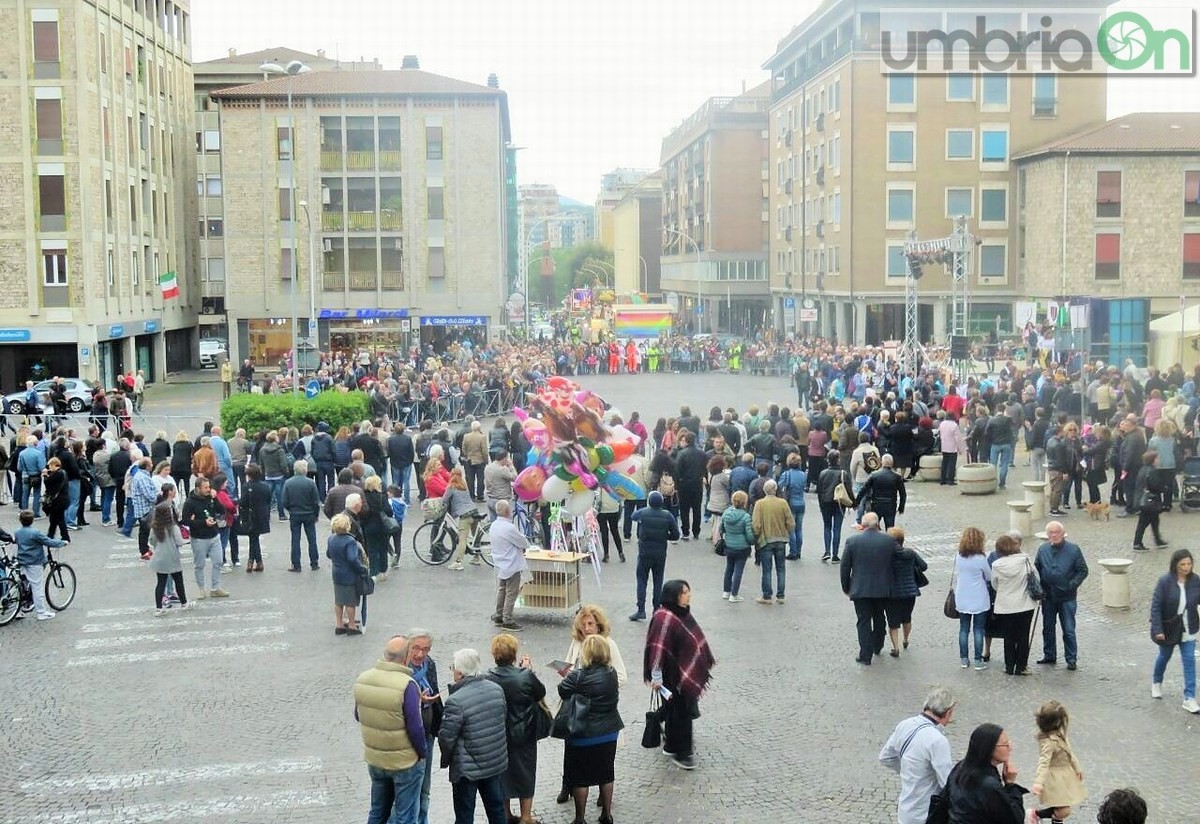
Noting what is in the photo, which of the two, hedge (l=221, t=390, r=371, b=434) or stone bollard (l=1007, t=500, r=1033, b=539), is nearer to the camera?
stone bollard (l=1007, t=500, r=1033, b=539)

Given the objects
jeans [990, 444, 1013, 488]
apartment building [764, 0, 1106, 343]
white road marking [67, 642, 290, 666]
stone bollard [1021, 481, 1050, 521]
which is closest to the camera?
white road marking [67, 642, 290, 666]

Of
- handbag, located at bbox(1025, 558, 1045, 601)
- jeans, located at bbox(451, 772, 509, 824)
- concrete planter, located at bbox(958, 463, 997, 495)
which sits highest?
handbag, located at bbox(1025, 558, 1045, 601)

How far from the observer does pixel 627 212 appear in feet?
506

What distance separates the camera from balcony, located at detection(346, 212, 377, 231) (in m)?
58.4

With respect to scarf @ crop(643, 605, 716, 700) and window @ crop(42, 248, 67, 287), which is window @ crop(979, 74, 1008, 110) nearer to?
window @ crop(42, 248, 67, 287)

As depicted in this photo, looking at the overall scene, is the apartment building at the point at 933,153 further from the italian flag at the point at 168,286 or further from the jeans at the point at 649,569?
the jeans at the point at 649,569

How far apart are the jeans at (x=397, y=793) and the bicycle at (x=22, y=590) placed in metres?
8.88

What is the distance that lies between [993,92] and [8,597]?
5448 cm

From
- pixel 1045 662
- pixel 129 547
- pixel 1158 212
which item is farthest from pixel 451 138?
pixel 1045 662

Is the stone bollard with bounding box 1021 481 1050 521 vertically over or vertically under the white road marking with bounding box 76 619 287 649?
over

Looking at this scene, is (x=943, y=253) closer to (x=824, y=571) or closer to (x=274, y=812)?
(x=824, y=571)

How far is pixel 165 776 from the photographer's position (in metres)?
10.4

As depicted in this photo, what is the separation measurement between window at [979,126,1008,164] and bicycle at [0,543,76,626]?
52.7 meters

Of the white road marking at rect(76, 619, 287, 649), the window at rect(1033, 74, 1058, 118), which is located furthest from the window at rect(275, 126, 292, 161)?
the white road marking at rect(76, 619, 287, 649)
